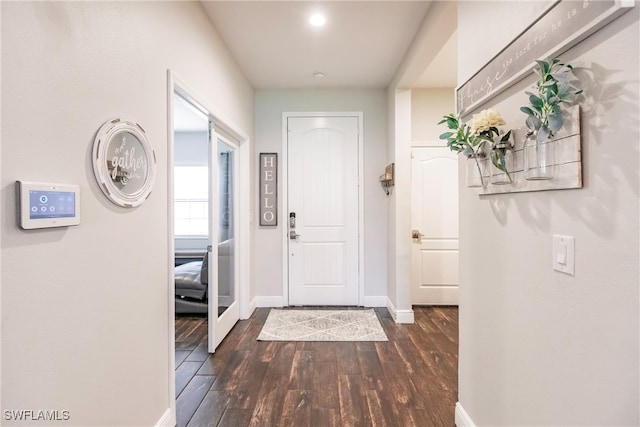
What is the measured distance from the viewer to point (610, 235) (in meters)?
0.84

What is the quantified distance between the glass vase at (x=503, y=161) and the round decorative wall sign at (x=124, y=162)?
163cm

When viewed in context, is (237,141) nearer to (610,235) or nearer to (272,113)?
(272,113)

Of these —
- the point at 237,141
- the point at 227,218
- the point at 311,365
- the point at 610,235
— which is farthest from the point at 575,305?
the point at 237,141

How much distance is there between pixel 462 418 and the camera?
173cm

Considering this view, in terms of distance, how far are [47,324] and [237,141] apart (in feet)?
8.89

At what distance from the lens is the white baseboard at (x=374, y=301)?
391 centimetres

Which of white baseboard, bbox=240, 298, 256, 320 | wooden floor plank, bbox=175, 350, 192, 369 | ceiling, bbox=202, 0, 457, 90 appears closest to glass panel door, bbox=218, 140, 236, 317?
white baseboard, bbox=240, 298, 256, 320

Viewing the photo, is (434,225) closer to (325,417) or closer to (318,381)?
(318,381)

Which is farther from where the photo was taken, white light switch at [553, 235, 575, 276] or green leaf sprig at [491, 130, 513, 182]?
green leaf sprig at [491, 130, 513, 182]

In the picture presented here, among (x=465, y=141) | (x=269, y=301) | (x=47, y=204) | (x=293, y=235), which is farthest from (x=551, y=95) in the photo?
(x=269, y=301)

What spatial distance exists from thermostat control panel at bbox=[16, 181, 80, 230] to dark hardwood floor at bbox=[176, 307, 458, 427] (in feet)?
4.93

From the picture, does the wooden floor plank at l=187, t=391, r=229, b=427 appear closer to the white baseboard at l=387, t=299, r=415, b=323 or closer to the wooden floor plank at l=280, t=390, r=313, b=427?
the wooden floor plank at l=280, t=390, r=313, b=427

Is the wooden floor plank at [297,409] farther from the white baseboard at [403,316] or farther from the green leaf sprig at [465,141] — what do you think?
the green leaf sprig at [465,141]

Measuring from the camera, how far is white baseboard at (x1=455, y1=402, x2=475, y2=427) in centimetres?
167
